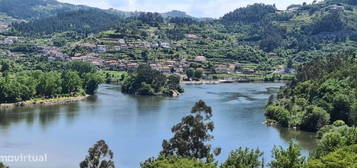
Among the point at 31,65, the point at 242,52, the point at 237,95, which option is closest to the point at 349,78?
the point at 237,95

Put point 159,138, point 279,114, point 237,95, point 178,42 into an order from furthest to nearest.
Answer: point 178,42 < point 237,95 < point 279,114 < point 159,138

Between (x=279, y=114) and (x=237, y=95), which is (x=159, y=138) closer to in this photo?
(x=279, y=114)

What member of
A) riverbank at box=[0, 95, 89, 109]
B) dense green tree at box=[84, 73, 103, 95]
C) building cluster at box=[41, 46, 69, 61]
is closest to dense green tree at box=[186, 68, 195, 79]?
building cluster at box=[41, 46, 69, 61]

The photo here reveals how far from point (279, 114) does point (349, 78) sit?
7.81m

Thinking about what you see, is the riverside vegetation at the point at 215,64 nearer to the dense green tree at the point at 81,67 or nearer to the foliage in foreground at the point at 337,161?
the foliage in foreground at the point at 337,161

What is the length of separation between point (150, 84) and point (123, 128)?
32.0 metres

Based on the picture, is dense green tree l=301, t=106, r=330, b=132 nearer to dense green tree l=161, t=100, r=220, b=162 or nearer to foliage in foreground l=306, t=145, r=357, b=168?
foliage in foreground l=306, t=145, r=357, b=168

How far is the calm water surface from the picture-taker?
3891 centimetres

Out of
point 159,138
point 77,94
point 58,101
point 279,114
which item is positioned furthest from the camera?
point 77,94

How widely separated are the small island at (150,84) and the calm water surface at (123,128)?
17.8 feet

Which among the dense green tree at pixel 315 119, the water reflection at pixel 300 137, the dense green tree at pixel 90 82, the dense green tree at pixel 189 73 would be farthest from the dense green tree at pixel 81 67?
the dense green tree at pixel 315 119

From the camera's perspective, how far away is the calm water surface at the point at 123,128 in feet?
128

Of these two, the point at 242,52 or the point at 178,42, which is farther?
the point at 178,42

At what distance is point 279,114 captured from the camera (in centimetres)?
5262
